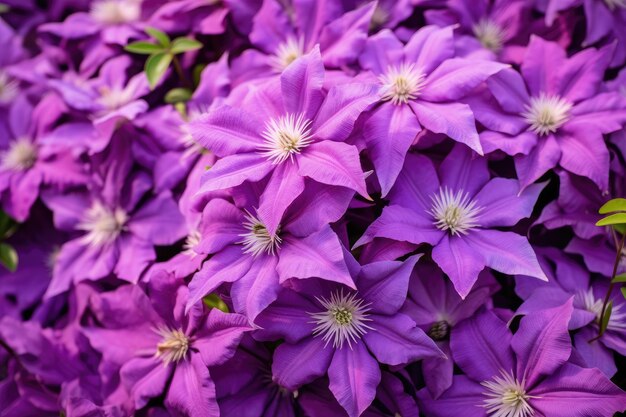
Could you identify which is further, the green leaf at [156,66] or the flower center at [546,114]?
the green leaf at [156,66]

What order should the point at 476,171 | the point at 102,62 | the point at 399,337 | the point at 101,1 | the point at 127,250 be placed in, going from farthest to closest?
the point at 101,1
the point at 102,62
the point at 127,250
the point at 476,171
the point at 399,337

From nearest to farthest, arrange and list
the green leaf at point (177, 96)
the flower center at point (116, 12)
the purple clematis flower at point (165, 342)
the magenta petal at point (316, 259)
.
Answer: the magenta petal at point (316, 259) → the purple clematis flower at point (165, 342) → the green leaf at point (177, 96) → the flower center at point (116, 12)

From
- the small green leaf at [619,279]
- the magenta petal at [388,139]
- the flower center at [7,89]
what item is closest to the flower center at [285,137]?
the magenta petal at [388,139]

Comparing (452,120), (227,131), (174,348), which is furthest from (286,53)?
(174,348)

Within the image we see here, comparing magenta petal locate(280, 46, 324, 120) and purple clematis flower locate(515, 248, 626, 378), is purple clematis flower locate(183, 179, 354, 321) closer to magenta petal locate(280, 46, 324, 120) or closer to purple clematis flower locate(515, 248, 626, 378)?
magenta petal locate(280, 46, 324, 120)

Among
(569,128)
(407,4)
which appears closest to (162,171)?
(407,4)

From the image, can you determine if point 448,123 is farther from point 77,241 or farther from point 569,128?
point 77,241

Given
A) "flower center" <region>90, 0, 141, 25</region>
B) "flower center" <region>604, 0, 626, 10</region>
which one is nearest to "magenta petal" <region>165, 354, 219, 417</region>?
"flower center" <region>90, 0, 141, 25</region>

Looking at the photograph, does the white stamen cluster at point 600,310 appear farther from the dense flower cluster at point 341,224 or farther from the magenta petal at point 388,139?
the magenta petal at point 388,139
